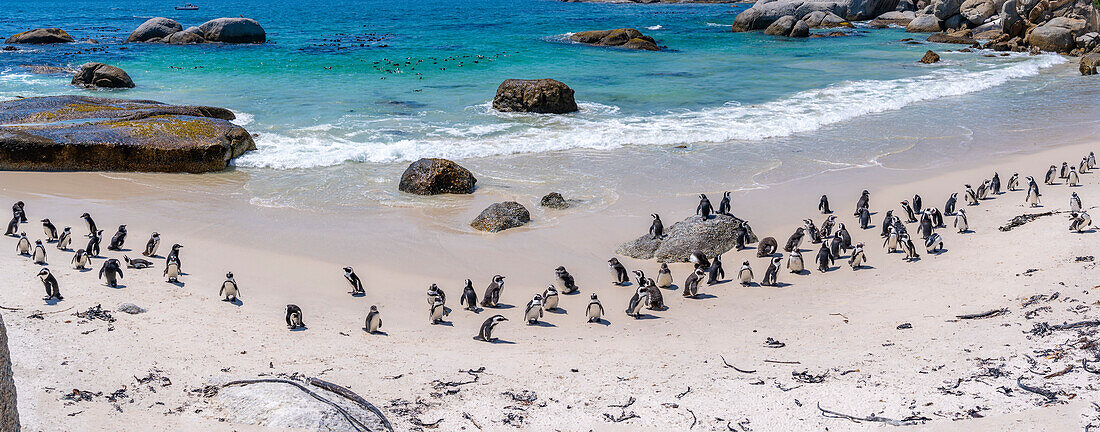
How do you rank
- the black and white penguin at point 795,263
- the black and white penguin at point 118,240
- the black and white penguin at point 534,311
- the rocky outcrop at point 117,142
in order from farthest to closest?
the rocky outcrop at point 117,142 → the black and white penguin at point 118,240 → the black and white penguin at point 795,263 → the black and white penguin at point 534,311

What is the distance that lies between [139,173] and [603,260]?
1107cm

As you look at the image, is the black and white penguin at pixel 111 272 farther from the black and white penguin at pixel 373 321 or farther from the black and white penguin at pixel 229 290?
the black and white penguin at pixel 373 321

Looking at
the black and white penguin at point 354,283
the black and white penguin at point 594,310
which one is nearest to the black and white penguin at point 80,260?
the black and white penguin at point 354,283

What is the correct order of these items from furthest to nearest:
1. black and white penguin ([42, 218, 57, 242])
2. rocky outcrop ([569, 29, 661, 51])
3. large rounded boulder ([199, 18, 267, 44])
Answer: large rounded boulder ([199, 18, 267, 44]) < rocky outcrop ([569, 29, 661, 51]) < black and white penguin ([42, 218, 57, 242])

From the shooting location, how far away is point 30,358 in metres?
8.52

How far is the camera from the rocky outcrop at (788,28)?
185ft

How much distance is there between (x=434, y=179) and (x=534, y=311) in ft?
23.0

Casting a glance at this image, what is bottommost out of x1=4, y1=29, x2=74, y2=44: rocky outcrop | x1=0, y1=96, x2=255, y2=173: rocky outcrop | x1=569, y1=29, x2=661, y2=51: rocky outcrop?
x1=0, y1=96, x2=255, y2=173: rocky outcrop

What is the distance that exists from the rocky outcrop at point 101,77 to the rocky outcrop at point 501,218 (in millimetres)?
23019

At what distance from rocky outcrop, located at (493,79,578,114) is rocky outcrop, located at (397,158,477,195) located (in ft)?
31.0

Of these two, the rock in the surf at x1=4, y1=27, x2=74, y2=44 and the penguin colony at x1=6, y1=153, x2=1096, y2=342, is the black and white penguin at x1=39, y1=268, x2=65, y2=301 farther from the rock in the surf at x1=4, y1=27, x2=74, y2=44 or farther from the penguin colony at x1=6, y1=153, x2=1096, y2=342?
the rock in the surf at x1=4, y1=27, x2=74, y2=44

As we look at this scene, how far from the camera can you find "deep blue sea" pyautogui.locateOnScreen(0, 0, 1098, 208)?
21.5m

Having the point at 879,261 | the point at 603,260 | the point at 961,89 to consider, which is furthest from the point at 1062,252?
the point at 961,89

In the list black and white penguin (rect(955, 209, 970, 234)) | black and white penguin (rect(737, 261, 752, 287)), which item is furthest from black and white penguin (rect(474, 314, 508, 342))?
black and white penguin (rect(955, 209, 970, 234))
